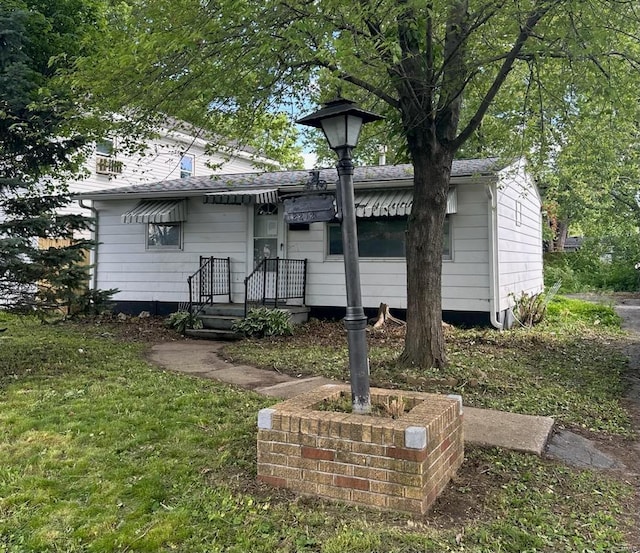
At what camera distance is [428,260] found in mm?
6281

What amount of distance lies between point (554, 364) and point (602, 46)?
391 cm

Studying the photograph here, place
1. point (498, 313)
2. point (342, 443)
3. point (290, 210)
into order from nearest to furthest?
point (342, 443) → point (290, 210) → point (498, 313)

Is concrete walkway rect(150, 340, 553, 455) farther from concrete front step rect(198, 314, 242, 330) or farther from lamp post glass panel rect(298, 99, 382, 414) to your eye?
lamp post glass panel rect(298, 99, 382, 414)

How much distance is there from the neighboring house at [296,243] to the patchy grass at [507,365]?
896 mm

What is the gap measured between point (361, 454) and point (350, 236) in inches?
52.6

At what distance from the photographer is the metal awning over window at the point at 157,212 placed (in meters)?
11.1

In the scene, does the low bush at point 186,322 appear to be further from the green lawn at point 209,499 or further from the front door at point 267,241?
the green lawn at point 209,499

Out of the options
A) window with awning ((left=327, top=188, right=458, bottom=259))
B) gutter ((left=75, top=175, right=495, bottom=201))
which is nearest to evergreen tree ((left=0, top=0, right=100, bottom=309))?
gutter ((left=75, top=175, right=495, bottom=201))

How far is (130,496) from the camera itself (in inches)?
117

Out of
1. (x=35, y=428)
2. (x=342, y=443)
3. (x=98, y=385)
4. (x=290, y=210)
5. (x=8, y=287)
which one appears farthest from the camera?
(x=8, y=287)

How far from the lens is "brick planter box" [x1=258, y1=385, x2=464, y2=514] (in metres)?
2.73

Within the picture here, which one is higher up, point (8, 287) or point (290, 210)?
point (290, 210)

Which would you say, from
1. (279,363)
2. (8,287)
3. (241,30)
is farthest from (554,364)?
(8,287)

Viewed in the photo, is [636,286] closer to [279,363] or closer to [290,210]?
[279,363]
